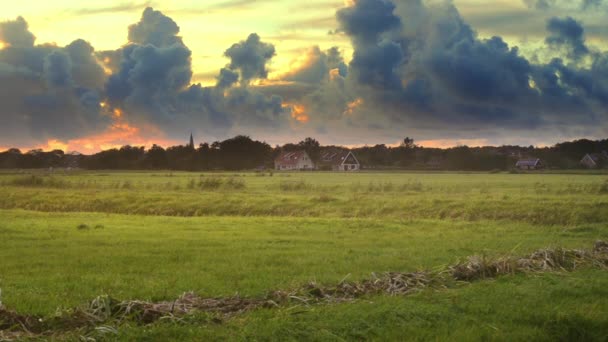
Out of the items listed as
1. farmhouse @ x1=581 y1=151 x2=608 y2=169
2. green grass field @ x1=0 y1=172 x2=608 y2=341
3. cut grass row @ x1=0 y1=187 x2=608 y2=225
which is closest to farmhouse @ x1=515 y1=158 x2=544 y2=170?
farmhouse @ x1=581 y1=151 x2=608 y2=169

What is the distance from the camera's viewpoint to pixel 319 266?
14.6m

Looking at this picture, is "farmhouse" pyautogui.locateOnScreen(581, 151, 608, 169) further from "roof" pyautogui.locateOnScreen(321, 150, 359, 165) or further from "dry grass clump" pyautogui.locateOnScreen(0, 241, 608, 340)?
"dry grass clump" pyautogui.locateOnScreen(0, 241, 608, 340)

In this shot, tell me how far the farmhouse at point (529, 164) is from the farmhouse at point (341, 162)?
37.3 m

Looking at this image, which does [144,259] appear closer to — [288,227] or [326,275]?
[326,275]

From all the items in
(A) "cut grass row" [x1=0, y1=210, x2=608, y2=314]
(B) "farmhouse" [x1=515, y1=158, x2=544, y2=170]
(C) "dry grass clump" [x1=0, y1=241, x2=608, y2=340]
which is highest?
(B) "farmhouse" [x1=515, y1=158, x2=544, y2=170]

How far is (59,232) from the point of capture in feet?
71.6

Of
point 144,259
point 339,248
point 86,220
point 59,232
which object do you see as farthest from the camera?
point 86,220

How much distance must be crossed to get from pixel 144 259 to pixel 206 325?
26.7ft

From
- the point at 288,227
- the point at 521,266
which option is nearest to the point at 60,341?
the point at 521,266

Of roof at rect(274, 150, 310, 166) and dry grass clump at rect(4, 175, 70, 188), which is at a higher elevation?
roof at rect(274, 150, 310, 166)

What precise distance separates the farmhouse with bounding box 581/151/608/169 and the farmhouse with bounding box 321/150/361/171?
Result: 5248cm

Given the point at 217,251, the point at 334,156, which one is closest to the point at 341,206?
the point at 217,251

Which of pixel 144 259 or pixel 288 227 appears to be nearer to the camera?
pixel 144 259

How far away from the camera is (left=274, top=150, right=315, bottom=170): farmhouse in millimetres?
142850
